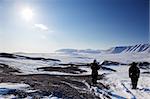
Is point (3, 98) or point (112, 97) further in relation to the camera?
point (112, 97)

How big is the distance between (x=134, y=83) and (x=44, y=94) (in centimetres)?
708

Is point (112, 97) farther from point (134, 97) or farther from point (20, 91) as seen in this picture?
point (20, 91)

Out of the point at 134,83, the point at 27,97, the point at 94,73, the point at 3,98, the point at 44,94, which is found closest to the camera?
the point at 3,98

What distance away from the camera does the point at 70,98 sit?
13.2m

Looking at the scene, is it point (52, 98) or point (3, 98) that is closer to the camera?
point (3, 98)

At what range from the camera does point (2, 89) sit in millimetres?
13992

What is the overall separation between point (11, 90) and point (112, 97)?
5.32 m

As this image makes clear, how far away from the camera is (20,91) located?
14188 millimetres

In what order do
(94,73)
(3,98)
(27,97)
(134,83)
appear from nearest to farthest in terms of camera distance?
(3,98) → (27,97) → (134,83) → (94,73)

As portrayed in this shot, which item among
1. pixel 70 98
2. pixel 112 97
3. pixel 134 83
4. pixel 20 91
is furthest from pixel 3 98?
pixel 134 83

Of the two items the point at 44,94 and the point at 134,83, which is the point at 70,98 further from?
the point at 134,83

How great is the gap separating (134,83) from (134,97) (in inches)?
170

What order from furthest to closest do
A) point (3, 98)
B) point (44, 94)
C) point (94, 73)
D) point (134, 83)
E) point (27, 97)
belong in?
A: point (94, 73), point (134, 83), point (44, 94), point (27, 97), point (3, 98)

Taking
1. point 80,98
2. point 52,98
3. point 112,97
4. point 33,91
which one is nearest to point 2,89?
point 33,91
